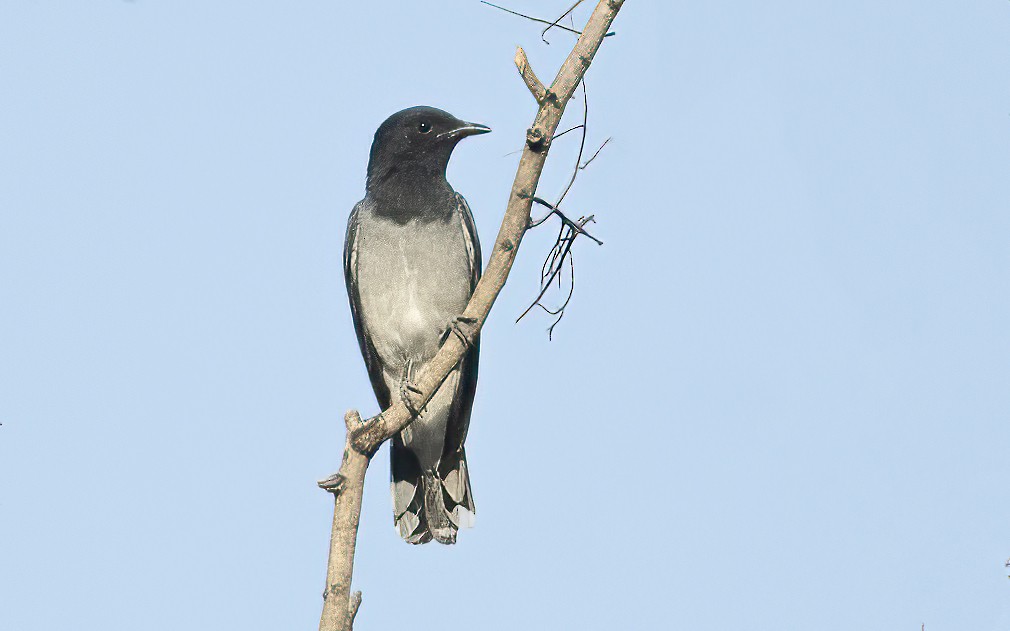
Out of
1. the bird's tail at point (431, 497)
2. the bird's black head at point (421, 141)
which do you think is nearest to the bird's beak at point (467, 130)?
the bird's black head at point (421, 141)

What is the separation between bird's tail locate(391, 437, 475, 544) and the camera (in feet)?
23.5

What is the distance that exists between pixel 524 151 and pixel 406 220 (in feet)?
7.26

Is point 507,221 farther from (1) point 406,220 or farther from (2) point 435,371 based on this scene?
(1) point 406,220

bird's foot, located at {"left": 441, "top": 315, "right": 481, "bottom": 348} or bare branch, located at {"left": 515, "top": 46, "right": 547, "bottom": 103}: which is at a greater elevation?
bare branch, located at {"left": 515, "top": 46, "right": 547, "bottom": 103}

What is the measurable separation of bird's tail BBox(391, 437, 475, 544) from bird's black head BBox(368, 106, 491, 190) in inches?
75.0

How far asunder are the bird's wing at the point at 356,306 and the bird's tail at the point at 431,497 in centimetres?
49

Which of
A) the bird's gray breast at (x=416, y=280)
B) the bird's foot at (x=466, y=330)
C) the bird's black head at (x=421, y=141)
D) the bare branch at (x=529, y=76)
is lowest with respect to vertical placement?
the bird's foot at (x=466, y=330)

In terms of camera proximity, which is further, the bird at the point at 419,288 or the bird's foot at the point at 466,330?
the bird at the point at 419,288

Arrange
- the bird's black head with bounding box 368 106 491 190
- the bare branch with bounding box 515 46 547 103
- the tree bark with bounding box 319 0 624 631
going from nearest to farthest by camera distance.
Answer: the tree bark with bounding box 319 0 624 631 < the bare branch with bounding box 515 46 547 103 < the bird's black head with bounding box 368 106 491 190

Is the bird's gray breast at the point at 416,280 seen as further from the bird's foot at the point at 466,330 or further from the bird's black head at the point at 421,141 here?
the bird's foot at the point at 466,330

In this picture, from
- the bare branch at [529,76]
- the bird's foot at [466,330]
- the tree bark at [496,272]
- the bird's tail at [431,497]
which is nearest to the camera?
the tree bark at [496,272]

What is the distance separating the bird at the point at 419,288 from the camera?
717cm

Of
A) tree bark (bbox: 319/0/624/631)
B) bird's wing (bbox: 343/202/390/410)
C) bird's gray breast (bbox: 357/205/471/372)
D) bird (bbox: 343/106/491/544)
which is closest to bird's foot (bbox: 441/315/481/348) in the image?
tree bark (bbox: 319/0/624/631)

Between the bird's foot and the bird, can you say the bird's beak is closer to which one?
the bird
